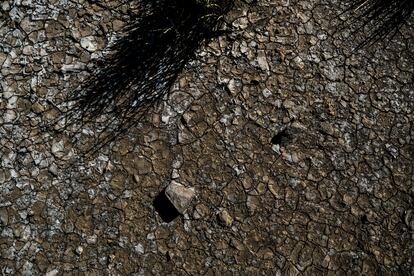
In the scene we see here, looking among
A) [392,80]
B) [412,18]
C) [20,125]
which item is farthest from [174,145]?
[412,18]

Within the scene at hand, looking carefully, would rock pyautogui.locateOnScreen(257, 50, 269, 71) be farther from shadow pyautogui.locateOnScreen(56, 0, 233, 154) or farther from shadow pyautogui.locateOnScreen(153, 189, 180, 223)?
shadow pyautogui.locateOnScreen(153, 189, 180, 223)

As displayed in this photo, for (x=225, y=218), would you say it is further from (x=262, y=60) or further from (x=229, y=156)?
(x=262, y=60)

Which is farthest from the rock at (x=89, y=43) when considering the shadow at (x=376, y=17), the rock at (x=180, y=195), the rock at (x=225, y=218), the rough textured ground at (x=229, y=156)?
the shadow at (x=376, y=17)

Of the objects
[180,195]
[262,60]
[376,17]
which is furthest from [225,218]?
[376,17]

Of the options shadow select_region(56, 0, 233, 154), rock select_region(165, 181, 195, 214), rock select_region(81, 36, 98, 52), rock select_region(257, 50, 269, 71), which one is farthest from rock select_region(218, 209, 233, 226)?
rock select_region(81, 36, 98, 52)

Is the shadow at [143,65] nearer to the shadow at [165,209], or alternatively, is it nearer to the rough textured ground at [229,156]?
the rough textured ground at [229,156]

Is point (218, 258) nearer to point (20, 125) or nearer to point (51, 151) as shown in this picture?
point (51, 151)
